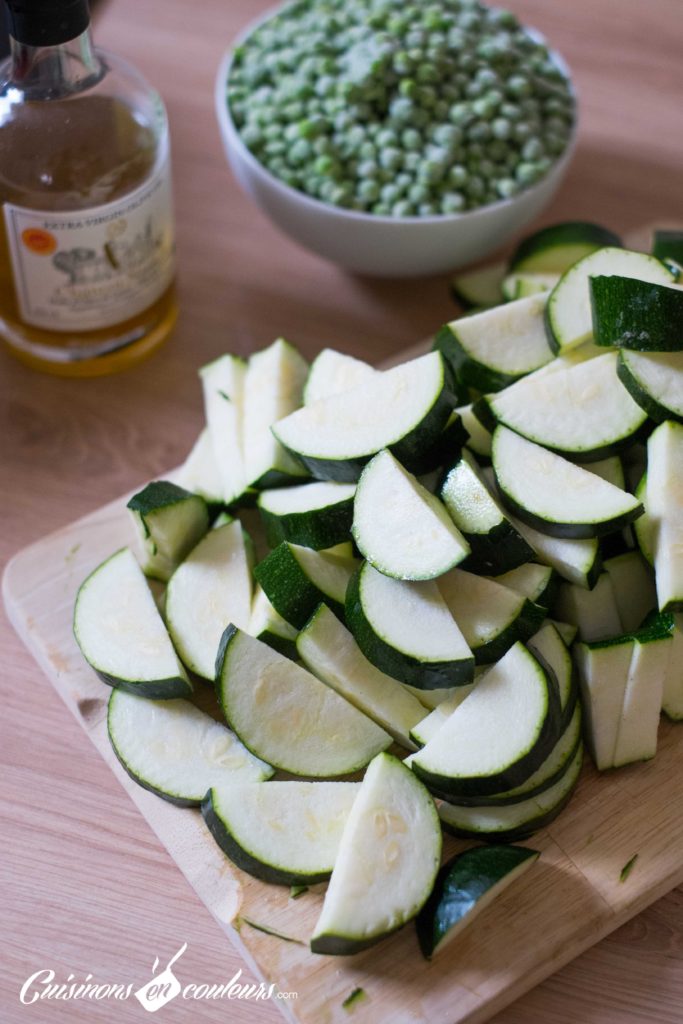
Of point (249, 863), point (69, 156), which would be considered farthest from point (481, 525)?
point (69, 156)

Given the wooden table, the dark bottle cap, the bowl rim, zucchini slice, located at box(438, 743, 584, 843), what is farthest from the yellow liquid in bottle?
zucchini slice, located at box(438, 743, 584, 843)

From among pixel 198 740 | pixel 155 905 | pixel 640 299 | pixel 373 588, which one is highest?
pixel 640 299

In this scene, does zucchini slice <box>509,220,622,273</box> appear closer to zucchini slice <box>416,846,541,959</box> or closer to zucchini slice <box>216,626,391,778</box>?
zucchini slice <box>216,626,391,778</box>

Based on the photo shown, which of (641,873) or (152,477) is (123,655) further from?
(641,873)

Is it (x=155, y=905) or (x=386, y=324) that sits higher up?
(x=386, y=324)

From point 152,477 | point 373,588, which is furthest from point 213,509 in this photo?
point 373,588

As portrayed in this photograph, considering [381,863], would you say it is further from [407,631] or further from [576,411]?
[576,411]

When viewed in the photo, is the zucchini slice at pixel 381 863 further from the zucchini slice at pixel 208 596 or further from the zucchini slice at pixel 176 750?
the zucchini slice at pixel 208 596
